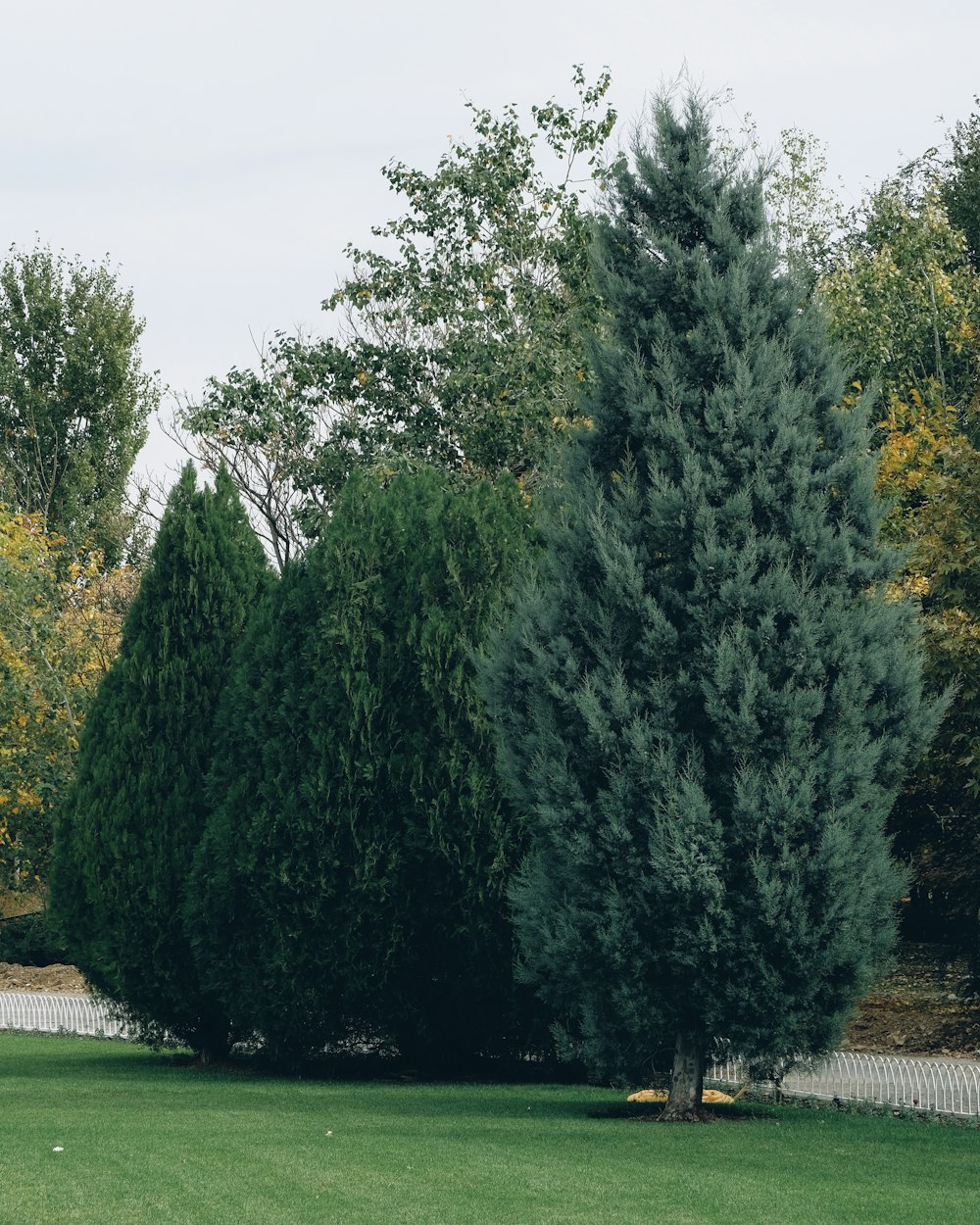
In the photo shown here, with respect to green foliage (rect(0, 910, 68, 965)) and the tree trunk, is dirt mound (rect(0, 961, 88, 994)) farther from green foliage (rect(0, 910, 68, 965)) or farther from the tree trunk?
the tree trunk

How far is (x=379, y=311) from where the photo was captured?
26297 millimetres

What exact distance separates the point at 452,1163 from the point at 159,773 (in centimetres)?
789

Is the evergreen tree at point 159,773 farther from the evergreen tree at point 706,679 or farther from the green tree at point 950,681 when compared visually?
the green tree at point 950,681

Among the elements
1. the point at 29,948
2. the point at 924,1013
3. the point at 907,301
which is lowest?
the point at 29,948

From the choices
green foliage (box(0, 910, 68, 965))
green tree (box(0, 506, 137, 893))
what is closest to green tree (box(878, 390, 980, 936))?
green tree (box(0, 506, 137, 893))

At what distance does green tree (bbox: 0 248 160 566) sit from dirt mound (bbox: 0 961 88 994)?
11454mm

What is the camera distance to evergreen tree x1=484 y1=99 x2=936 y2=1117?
10.5 meters

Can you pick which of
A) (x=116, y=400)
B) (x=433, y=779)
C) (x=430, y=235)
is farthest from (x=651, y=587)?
(x=116, y=400)

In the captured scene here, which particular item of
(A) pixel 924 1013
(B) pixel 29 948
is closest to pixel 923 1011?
(A) pixel 924 1013

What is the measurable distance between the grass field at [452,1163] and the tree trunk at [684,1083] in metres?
0.24

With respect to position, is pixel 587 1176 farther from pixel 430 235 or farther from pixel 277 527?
pixel 277 527

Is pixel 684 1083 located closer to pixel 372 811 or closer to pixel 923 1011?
pixel 372 811

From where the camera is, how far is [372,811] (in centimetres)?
1404

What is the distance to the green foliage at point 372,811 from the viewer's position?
547 inches
